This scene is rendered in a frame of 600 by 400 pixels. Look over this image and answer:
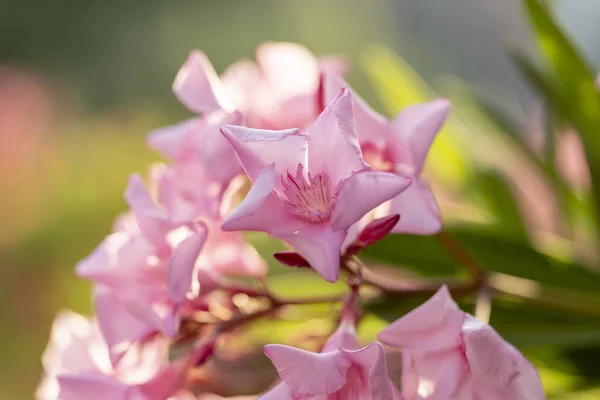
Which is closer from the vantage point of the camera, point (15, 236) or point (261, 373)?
point (261, 373)

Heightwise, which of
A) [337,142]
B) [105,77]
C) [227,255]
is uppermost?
[337,142]

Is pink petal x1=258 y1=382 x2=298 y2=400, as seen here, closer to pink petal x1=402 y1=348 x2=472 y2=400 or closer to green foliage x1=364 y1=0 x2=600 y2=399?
pink petal x1=402 y1=348 x2=472 y2=400

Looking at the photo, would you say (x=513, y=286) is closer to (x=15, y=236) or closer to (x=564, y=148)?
(x=564, y=148)

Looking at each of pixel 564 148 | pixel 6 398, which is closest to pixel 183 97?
pixel 564 148

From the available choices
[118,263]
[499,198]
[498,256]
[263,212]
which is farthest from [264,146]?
[499,198]

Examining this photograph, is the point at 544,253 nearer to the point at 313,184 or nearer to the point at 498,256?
the point at 498,256
